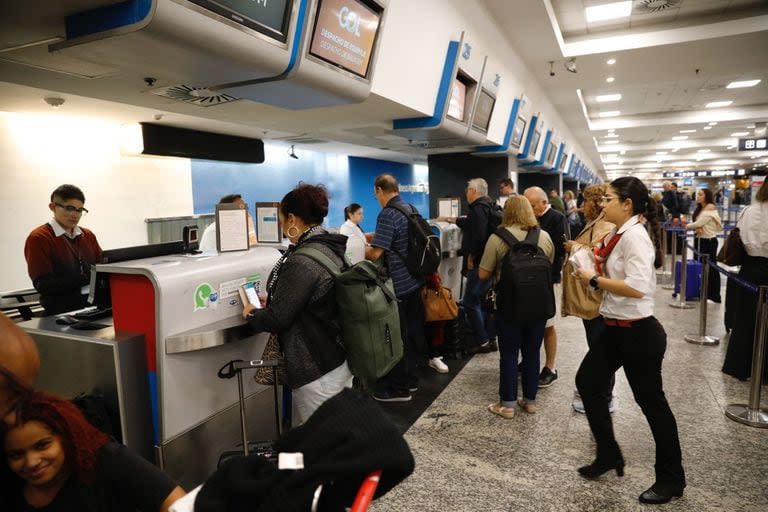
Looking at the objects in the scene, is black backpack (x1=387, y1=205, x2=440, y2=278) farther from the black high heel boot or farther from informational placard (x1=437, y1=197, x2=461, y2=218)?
informational placard (x1=437, y1=197, x2=461, y2=218)

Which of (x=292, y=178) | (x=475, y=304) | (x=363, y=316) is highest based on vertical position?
(x=292, y=178)

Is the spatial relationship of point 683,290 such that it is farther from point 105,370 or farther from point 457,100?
point 105,370

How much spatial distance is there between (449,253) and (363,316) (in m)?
3.36

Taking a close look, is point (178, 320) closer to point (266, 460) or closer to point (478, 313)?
point (266, 460)

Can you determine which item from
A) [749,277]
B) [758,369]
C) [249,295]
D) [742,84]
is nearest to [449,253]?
[749,277]

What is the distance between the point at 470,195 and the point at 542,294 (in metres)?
1.88

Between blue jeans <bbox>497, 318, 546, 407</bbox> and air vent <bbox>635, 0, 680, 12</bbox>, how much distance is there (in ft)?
14.6

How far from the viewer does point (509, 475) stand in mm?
2717

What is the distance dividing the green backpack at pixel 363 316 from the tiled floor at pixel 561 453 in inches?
31.2

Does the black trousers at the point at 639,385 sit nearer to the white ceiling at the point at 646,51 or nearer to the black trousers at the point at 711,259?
the white ceiling at the point at 646,51

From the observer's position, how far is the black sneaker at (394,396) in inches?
151

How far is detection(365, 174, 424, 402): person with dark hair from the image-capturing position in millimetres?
3721

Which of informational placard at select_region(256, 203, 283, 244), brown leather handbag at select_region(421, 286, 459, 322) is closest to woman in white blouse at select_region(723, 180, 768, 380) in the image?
brown leather handbag at select_region(421, 286, 459, 322)

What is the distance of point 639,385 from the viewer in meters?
2.42
